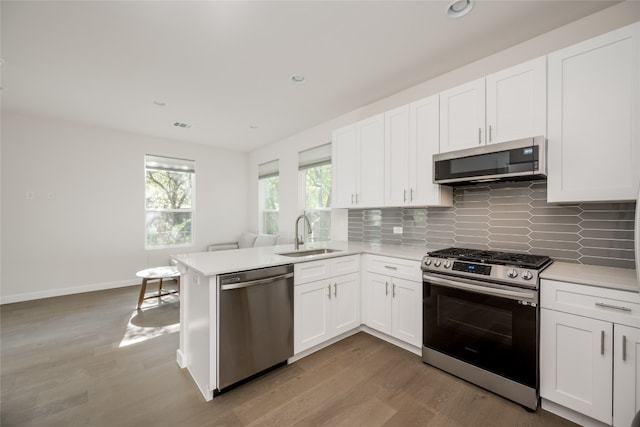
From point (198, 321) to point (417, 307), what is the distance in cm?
181

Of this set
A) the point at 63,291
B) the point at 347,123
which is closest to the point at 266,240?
the point at 347,123

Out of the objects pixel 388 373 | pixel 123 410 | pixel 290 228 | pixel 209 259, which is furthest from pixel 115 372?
pixel 290 228

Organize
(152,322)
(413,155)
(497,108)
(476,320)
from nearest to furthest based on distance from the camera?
1. (476,320)
2. (497,108)
3. (413,155)
4. (152,322)

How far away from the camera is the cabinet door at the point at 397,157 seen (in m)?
2.68

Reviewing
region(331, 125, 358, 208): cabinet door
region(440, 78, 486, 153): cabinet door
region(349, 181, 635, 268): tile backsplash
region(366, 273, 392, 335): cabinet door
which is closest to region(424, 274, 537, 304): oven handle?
region(366, 273, 392, 335): cabinet door

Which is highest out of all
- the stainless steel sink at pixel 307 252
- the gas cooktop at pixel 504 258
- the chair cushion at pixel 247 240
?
the gas cooktop at pixel 504 258

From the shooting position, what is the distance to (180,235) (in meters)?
5.34

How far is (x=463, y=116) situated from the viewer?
2.26 m

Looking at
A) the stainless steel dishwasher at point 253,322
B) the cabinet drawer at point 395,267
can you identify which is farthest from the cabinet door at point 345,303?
the stainless steel dishwasher at point 253,322

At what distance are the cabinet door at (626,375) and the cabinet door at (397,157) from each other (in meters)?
1.65

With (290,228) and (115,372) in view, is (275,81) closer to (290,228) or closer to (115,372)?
(290,228)

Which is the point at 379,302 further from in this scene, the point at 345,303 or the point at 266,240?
the point at 266,240

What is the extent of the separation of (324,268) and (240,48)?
2.10m

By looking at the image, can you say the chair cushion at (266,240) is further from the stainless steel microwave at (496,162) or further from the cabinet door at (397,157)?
the stainless steel microwave at (496,162)
